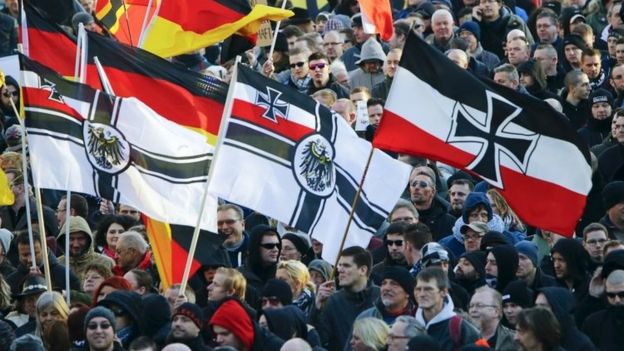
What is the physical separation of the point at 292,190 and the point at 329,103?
4.90 metres

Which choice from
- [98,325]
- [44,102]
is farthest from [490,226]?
[98,325]

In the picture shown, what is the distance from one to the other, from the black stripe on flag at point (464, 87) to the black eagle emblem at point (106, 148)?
2.19 metres

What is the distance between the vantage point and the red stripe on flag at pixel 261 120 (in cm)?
1722

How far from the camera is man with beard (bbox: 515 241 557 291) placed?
1723cm

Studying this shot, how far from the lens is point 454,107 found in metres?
16.8

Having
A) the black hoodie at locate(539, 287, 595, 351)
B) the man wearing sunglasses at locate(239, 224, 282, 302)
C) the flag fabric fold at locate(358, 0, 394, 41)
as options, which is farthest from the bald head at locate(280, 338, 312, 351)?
the flag fabric fold at locate(358, 0, 394, 41)

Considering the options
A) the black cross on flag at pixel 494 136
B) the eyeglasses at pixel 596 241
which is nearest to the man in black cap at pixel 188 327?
the black cross on flag at pixel 494 136

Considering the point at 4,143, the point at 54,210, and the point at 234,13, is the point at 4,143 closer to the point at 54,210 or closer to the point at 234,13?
the point at 54,210

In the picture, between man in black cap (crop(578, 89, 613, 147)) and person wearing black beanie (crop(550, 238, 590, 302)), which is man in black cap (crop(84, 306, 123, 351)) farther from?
man in black cap (crop(578, 89, 613, 147))

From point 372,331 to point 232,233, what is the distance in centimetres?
393

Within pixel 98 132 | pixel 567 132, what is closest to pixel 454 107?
pixel 567 132

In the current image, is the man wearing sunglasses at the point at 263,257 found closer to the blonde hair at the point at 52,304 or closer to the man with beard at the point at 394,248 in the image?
the man with beard at the point at 394,248

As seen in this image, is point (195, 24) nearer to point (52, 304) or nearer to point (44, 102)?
point (44, 102)

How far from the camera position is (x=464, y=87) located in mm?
16828
